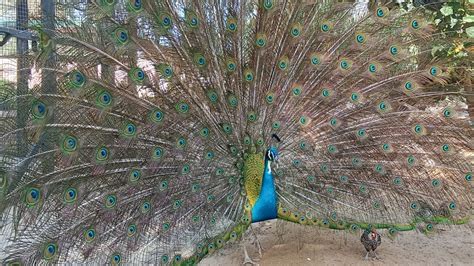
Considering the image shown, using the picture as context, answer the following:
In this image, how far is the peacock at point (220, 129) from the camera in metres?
2.74

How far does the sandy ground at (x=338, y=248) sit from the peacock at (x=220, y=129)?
1.57 ft

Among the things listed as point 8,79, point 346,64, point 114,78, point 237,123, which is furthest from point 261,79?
point 8,79

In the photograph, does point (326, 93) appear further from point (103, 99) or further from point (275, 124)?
point (103, 99)

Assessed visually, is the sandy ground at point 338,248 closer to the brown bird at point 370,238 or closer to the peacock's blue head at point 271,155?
the brown bird at point 370,238

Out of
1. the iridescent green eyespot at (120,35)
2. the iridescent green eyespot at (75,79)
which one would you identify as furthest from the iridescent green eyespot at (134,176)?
the iridescent green eyespot at (120,35)

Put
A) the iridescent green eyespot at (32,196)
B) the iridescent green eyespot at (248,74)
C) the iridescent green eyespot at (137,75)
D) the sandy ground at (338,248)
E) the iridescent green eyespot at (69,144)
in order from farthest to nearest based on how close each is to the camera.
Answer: the sandy ground at (338,248)
the iridescent green eyespot at (248,74)
the iridescent green eyespot at (137,75)
the iridescent green eyespot at (69,144)
the iridescent green eyespot at (32,196)

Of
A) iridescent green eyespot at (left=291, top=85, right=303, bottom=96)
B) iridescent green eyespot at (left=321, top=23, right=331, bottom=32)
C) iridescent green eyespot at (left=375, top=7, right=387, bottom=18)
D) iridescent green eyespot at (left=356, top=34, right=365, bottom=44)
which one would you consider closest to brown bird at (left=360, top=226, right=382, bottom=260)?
iridescent green eyespot at (left=291, top=85, right=303, bottom=96)

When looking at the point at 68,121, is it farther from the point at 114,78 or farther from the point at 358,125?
the point at 358,125

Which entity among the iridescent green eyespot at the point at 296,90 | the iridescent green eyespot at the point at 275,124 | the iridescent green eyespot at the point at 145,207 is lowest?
the iridescent green eyespot at the point at 145,207

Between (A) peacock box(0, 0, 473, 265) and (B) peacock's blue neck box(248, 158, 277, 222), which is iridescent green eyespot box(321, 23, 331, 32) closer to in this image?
(A) peacock box(0, 0, 473, 265)

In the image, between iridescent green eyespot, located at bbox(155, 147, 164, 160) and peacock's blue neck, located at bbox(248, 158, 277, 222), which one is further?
peacock's blue neck, located at bbox(248, 158, 277, 222)

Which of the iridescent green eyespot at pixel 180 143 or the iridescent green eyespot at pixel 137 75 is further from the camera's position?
the iridescent green eyespot at pixel 180 143

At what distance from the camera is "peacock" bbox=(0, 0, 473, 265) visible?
9.00ft

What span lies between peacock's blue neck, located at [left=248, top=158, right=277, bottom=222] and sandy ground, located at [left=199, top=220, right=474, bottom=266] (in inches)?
20.3
